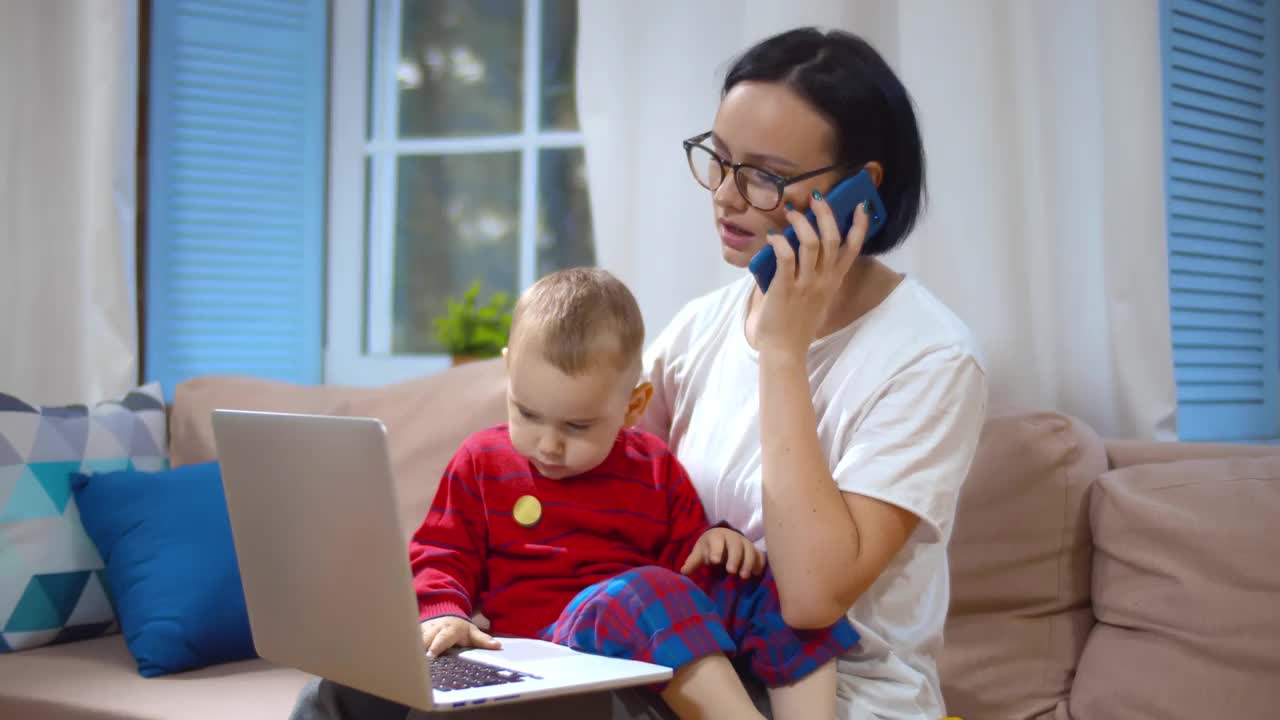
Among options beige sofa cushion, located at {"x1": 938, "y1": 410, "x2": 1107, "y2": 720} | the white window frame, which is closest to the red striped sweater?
beige sofa cushion, located at {"x1": 938, "y1": 410, "x2": 1107, "y2": 720}

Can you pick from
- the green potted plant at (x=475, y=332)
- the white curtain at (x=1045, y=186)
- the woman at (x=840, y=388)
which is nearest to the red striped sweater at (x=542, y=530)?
the woman at (x=840, y=388)

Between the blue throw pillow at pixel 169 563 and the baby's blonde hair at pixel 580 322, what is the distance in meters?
0.83

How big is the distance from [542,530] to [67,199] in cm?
209

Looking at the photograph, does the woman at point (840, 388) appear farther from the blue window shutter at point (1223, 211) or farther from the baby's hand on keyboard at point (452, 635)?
the blue window shutter at point (1223, 211)

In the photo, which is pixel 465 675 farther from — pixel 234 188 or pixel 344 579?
pixel 234 188

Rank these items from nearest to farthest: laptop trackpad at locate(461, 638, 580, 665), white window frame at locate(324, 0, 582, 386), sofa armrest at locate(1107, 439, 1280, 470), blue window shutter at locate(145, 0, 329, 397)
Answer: laptop trackpad at locate(461, 638, 580, 665)
sofa armrest at locate(1107, 439, 1280, 470)
blue window shutter at locate(145, 0, 329, 397)
white window frame at locate(324, 0, 582, 386)

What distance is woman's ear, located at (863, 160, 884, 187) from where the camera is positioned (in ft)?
4.44

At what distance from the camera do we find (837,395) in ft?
4.31

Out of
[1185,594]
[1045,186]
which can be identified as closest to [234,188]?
[1045,186]

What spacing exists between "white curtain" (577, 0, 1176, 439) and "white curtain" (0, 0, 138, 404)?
1.70 metres

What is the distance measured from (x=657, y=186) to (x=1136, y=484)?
1.18m

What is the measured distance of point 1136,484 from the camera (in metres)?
1.61

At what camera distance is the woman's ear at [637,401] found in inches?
54.0

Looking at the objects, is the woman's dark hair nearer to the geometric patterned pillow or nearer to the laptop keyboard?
the laptop keyboard
